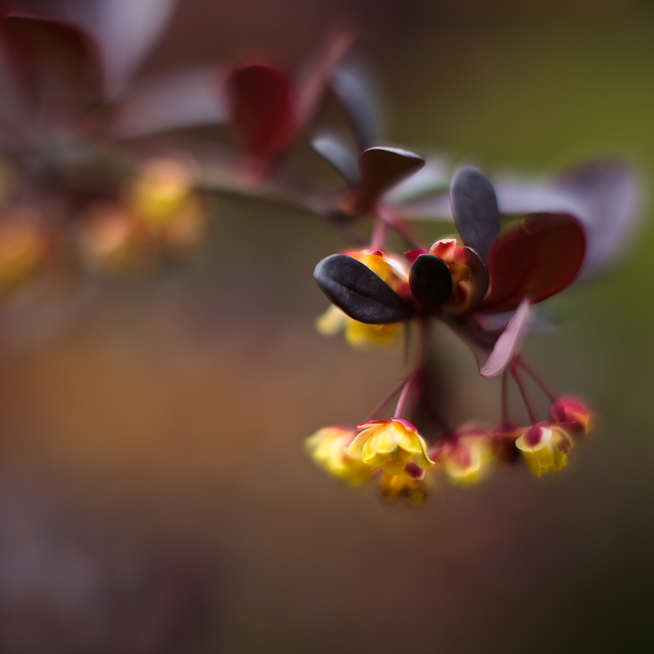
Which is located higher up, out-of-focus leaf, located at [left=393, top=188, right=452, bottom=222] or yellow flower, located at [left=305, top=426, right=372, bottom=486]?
out-of-focus leaf, located at [left=393, top=188, right=452, bottom=222]

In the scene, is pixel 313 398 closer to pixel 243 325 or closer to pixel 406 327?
pixel 243 325

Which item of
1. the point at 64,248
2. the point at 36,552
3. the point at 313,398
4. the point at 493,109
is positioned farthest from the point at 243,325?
the point at 493,109

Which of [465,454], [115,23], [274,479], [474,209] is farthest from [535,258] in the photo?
[274,479]

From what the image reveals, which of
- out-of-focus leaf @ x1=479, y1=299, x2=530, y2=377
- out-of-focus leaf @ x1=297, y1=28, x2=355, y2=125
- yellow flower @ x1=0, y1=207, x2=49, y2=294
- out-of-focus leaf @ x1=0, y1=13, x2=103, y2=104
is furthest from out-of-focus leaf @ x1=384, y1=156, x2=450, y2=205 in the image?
yellow flower @ x1=0, y1=207, x2=49, y2=294

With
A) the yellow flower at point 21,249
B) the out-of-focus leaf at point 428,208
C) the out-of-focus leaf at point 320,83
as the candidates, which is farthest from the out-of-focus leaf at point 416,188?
the yellow flower at point 21,249

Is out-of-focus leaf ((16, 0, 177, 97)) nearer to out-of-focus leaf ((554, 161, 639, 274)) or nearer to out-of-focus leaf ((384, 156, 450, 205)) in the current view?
out-of-focus leaf ((384, 156, 450, 205))

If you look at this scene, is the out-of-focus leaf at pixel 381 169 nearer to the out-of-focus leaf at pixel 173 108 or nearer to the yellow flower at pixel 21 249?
the out-of-focus leaf at pixel 173 108
